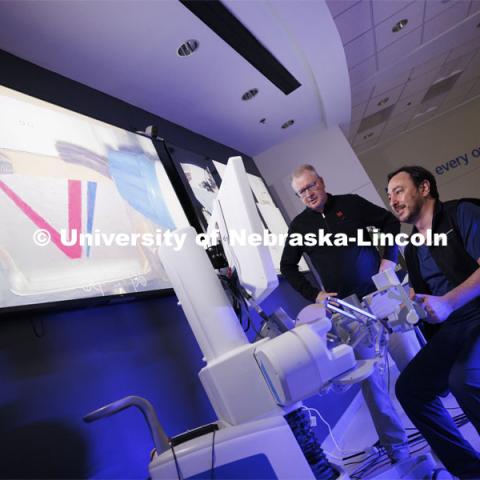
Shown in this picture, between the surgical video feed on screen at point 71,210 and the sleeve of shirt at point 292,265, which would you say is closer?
the surgical video feed on screen at point 71,210

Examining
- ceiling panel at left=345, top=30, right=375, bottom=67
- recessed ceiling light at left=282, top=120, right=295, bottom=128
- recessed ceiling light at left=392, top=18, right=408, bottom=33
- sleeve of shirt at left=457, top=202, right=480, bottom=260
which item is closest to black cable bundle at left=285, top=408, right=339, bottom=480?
sleeve of shirt at left=457, top=202, right=480, bottom=260

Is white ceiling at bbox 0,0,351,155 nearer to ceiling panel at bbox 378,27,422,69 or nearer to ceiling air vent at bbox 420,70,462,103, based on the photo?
ceiling panel at bbox 378,27,422,69

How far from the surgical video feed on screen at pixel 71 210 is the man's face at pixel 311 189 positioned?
83 centimetres

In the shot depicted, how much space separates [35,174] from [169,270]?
0.83 m

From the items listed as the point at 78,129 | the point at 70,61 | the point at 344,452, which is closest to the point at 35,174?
the point at 78,129

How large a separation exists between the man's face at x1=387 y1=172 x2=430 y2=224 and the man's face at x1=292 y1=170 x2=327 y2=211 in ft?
2.47

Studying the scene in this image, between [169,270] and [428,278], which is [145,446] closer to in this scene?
[169,270]

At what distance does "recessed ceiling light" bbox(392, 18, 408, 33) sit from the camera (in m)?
3.81

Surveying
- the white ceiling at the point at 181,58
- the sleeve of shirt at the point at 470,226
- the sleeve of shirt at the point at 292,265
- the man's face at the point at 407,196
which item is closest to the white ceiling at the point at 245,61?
the white ceiling at the point at 181,58

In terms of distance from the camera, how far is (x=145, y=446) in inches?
53.8

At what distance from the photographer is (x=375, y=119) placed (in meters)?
6.60

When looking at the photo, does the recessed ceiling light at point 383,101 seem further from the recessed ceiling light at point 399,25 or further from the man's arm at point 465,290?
the man's arm at point 465,290

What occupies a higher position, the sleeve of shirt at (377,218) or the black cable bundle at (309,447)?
the sleeve of shirt at (377,218)

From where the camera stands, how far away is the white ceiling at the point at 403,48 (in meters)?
3.58
